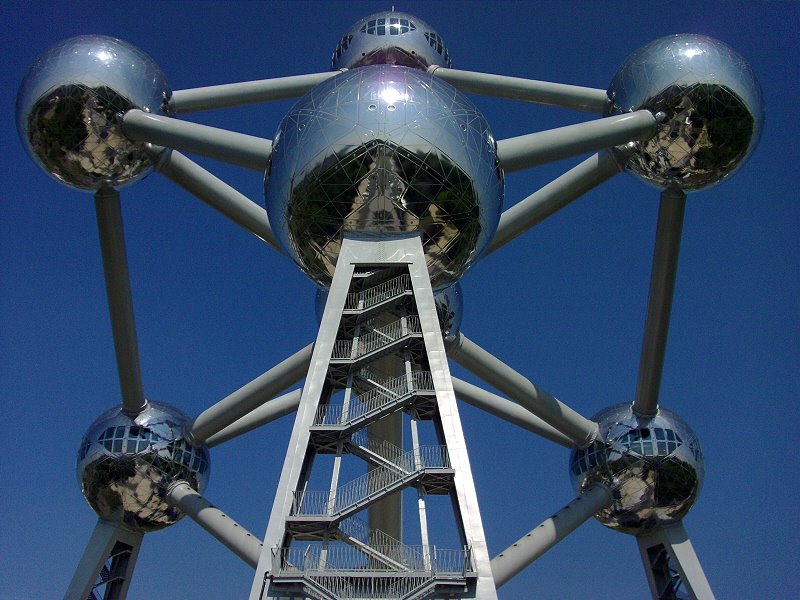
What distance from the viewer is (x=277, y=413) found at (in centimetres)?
2241

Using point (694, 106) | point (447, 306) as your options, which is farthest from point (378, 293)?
point (694, 106)

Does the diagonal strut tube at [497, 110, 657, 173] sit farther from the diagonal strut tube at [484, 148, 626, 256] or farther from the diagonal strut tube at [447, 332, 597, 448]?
the diagonal strut tube at [447, 332, 597, 448]

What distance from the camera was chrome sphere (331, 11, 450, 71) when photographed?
22375mm

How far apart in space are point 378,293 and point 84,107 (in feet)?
22.4

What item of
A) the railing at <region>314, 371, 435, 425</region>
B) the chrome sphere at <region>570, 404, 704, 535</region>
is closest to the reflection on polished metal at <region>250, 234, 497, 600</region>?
the railing at <region>314, 371, 435, 425</region>

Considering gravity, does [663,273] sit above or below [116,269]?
above

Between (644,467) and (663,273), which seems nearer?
(663,273)

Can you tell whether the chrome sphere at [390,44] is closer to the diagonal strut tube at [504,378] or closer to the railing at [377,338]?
the diagonal strut tube at [504,378]

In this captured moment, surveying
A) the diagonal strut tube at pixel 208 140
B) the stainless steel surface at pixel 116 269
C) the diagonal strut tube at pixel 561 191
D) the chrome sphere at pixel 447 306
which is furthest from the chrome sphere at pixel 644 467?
the stainless steel surface at pixel 116 269

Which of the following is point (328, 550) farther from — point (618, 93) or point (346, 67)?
point (346, 67)

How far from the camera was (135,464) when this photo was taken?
21.6 metres

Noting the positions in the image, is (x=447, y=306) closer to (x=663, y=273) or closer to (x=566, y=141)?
(x=663, y=273)

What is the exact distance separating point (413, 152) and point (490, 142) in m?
1.91

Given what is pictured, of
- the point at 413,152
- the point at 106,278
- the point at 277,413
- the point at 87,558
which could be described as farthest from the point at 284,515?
the point at 87,558
